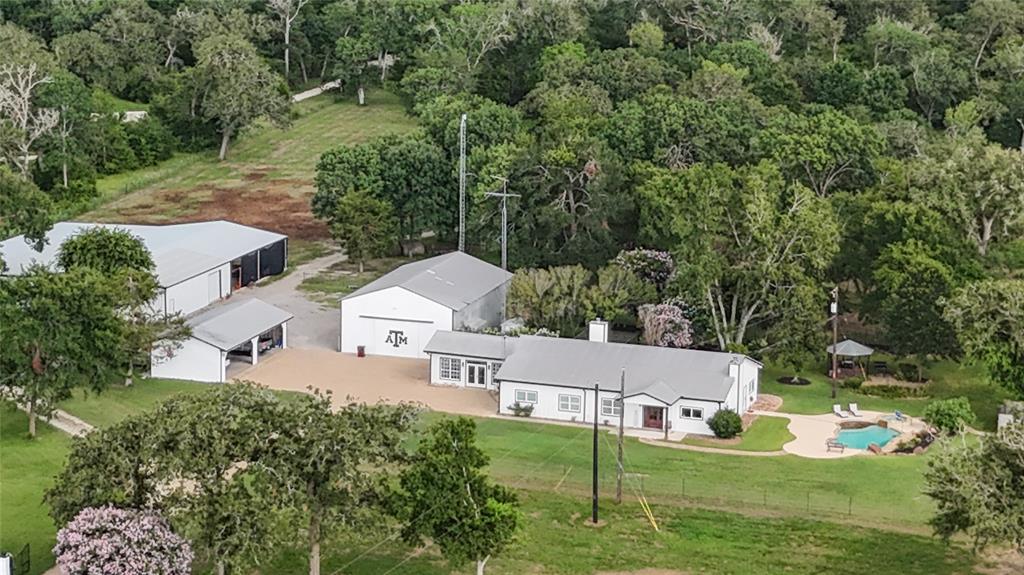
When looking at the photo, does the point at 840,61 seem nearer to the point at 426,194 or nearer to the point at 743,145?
the point at 743,145

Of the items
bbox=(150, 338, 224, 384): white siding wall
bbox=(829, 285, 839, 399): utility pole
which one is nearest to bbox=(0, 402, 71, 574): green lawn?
bbox=(150, 338, 224, 384): white siding wall

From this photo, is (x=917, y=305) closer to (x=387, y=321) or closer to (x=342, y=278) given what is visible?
(x=387, y=321)

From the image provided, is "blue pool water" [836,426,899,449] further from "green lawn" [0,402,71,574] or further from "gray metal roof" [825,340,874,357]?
"green lawn" [0,402,71,574]

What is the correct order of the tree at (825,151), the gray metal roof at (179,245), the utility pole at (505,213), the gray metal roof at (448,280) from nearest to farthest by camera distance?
the gray metal roof at (448,280)
the gray metal roof at (179,245)
the utility pole at (505,213)
the tree at (825,151)

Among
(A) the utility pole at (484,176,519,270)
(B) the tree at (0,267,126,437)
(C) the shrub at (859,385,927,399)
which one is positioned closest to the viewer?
(B) the tree at (0,267,126,437)

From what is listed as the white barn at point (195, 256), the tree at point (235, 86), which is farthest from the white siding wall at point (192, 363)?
the tree at point (235, 86)

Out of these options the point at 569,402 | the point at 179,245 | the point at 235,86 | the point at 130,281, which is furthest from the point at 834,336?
the point at 235,86

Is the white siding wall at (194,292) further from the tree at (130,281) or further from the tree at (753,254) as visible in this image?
the tree at (753,254)
